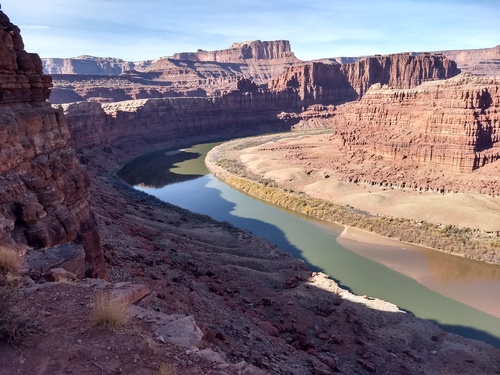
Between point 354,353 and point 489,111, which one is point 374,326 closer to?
point 354,353

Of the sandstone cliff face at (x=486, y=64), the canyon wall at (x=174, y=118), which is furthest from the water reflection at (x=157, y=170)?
the sandstone cliff face at (x=486, y=64)

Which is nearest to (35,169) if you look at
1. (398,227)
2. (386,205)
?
(398,227)

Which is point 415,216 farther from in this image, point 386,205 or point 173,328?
point 173,328

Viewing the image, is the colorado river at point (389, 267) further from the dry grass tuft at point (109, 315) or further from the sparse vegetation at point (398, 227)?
the dry grass tuft at point (109, 315)

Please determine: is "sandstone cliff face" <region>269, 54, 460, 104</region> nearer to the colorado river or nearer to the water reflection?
the water reflection

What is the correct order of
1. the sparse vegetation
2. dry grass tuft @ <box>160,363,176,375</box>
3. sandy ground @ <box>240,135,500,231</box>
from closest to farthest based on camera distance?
dry grass tuft @ <box>160,363,176,375</box> < the sparse vegetation < sandy ground @ <box>240,135,500,231</box>

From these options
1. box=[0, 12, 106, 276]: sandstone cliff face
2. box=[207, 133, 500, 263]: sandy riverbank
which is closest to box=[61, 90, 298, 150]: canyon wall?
box=[207, 133, 500, 263]: sandy riverbank
